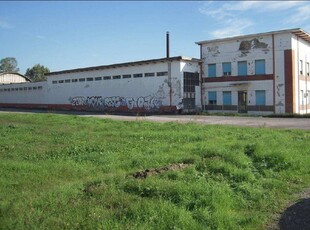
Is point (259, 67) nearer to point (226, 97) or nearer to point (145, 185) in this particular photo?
point (226, 97)

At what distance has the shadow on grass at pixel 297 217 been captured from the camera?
5.37 m

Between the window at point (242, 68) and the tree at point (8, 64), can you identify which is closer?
the window at point (242, 68)

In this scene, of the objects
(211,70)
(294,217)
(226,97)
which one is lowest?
(294,217)

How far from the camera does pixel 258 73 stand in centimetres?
3581

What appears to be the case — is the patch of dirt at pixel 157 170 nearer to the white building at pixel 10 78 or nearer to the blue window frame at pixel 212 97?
the blue window frame at pixel 212 97

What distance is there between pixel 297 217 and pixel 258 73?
31576 millimetres

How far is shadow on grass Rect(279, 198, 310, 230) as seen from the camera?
5.37 metres

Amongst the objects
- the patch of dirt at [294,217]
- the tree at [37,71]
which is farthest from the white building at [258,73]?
the tree at [37,71]

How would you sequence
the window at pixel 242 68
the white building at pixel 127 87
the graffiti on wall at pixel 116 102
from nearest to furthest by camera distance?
the window at pixel 242 68 → the white building at pixel 127 87 → the graffiti on wall at pixel 116 102

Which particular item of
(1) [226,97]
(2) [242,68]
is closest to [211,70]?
(1) [226,97]

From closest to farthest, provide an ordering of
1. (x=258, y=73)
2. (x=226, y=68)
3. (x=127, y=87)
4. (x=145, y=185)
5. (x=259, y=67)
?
(x=145, y=185)
(x=259, y=67)
(x=258, y=73)
(x=226, y=68)
(x=127, y=87)

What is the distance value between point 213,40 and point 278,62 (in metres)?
7.32

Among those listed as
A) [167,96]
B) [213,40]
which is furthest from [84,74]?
[213,40]

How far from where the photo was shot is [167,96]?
3844 cm
